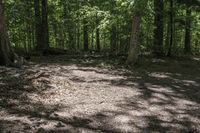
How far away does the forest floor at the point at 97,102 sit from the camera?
657 centimetres

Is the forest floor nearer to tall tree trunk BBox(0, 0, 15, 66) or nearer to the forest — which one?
the forest

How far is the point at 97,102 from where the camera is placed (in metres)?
8.48

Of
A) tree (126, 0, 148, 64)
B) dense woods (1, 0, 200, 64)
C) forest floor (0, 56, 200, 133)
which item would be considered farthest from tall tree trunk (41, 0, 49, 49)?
forest floor (0, 56, 200, 133)

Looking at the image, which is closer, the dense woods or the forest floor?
the forest floor

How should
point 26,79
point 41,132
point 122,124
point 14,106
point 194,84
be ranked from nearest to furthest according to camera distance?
point 41,132 → point 122,124 → point 14,106 → point 26,79 → point 194,84

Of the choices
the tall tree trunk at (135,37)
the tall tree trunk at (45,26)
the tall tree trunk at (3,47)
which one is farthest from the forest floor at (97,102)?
the tall tree trunk at (45,26)

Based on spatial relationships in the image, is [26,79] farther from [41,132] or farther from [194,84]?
[194,84]

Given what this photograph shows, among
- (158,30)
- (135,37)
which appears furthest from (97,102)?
(158,30)

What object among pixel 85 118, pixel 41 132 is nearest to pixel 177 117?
pixel 85 118

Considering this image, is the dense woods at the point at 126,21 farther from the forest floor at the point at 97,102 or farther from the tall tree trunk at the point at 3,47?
the forest floor at the point at 97,102

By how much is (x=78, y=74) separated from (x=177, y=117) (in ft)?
18.1

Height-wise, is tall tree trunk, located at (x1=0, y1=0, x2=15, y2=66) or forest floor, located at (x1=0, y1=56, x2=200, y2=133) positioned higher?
tall tree trunk, located at (x1=0, y1=0, x2=15, y2=66)

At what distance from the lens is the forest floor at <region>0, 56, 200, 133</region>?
6.57 metres

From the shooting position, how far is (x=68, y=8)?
87.7 feet
